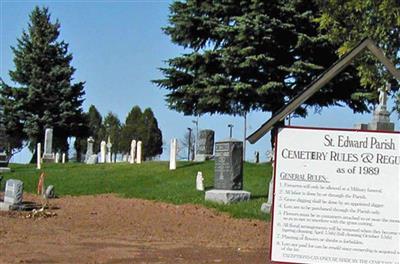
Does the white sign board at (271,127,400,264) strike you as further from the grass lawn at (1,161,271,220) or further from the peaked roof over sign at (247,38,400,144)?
the grass lawn at (1,161,271,220)

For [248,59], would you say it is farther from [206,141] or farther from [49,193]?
[49,193]

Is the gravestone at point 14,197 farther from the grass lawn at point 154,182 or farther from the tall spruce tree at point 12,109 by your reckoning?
the tall spruce tree at point 12,109

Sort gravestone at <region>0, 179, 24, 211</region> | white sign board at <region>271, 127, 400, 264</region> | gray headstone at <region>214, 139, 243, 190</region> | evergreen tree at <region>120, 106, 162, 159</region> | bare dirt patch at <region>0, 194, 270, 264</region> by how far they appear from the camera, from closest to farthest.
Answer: white sign board at <region>271, 127, 400, 264</region>, bare dirt patch at <region>0, 194, 270, 264</region>, gravestone at <region>0, 179, 24, 211</region>, gray headstone at <region>214, 139, 243, 190</region>, evergreen tree at <region>120, 106, 162, 159</region>

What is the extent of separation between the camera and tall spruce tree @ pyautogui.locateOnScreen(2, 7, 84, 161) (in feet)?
180

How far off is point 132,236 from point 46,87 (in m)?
44.6

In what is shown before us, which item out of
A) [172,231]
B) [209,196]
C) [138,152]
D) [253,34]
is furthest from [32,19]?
[172,231]

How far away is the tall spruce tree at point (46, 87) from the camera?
55.0 meters

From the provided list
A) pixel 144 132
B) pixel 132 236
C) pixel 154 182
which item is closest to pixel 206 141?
pixel 154 182

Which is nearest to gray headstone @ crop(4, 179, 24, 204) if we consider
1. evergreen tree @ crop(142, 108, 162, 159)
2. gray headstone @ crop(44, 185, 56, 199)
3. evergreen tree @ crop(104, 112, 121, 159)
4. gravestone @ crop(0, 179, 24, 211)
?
gravestone @ crop(0, 179, 24, 211)

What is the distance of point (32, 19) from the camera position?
5984 cm

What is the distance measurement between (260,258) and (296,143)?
15.6ft

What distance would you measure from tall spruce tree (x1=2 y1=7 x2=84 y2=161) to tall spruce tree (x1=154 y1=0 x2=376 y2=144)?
75.4ft

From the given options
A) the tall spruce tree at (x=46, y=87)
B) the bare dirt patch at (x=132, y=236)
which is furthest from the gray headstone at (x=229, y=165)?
the tall spruce tree at (x=46, y=87)

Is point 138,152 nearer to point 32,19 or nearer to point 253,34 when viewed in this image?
point 253,34
